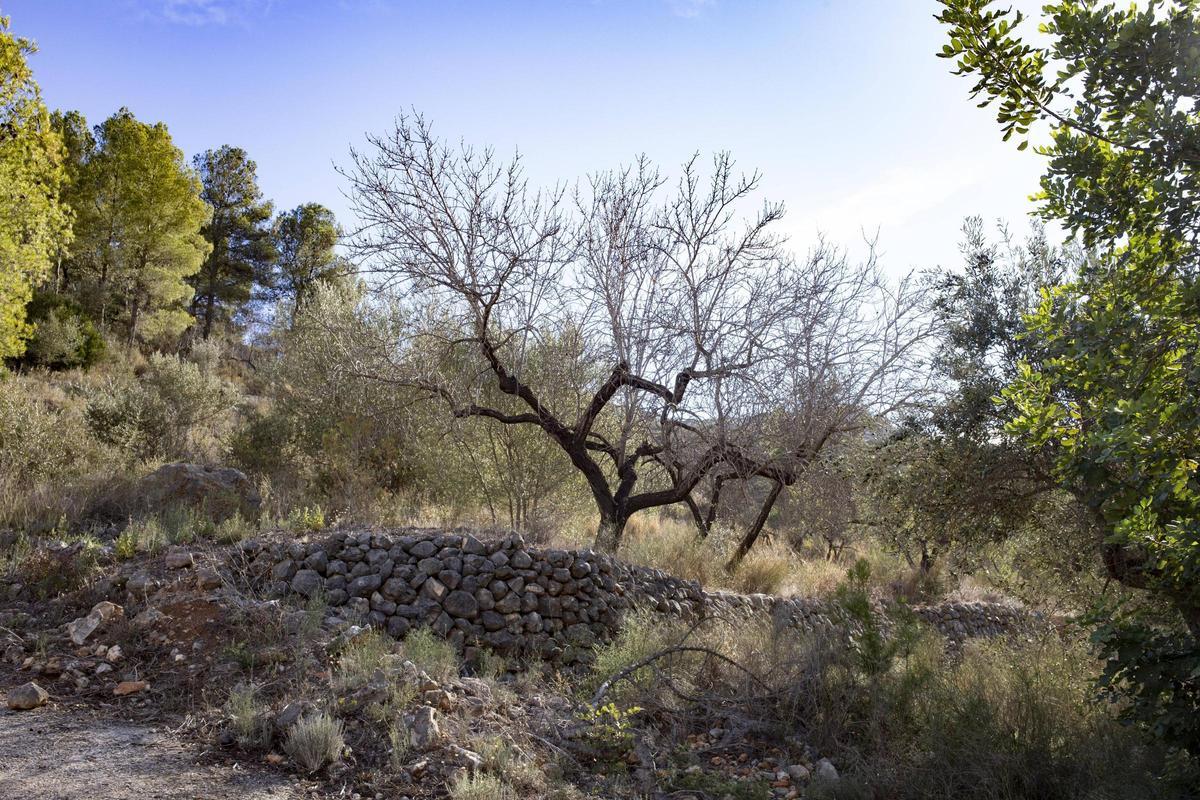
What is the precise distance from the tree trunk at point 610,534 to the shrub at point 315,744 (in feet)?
18.6

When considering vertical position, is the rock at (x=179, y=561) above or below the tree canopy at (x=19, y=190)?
below

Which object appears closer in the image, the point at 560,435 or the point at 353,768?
the point at 353,768

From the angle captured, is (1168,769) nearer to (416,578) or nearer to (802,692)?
(802,692)

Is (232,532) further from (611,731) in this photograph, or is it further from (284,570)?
(611,731)

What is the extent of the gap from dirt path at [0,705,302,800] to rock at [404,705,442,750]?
0.78m

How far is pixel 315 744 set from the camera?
16.1ft

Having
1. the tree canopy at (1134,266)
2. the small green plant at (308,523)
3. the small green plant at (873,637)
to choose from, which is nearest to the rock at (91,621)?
the small green plant at (308,523)

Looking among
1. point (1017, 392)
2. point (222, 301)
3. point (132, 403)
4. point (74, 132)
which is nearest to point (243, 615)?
point (1017, 392)

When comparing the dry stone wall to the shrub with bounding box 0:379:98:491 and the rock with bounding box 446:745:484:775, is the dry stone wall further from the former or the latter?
the shrub with bounding box 0:379:98:491

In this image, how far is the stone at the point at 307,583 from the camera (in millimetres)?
7738

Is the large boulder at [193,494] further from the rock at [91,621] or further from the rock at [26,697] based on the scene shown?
the rock at [26,697]

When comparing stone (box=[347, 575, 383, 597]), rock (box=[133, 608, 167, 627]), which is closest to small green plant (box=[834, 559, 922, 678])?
stone (box=[347, 575, 383, 597])

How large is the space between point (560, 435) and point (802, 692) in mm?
5256

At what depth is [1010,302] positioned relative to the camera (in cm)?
859
